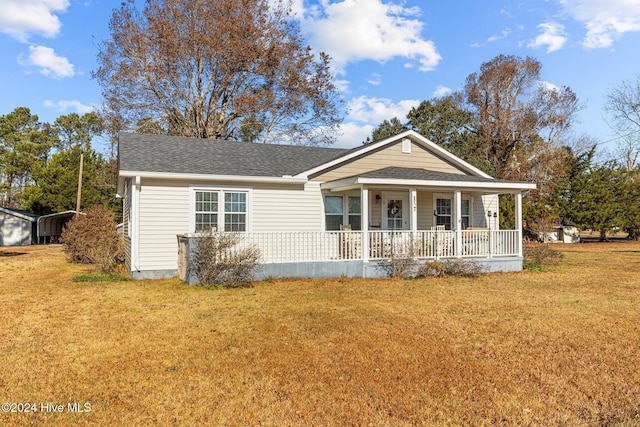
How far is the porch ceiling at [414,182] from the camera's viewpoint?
11445 millimetres

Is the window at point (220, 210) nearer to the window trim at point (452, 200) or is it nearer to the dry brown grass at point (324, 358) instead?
the dry brown grass at point (324, 358)

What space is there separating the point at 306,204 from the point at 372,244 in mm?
2627

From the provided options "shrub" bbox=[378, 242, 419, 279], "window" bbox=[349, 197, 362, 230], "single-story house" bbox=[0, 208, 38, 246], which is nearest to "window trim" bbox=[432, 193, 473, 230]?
"window" bbox=[349, 197, 362, 230]

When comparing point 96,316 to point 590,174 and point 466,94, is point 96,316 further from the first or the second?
point 466,94

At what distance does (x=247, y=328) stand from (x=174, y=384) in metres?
2.03

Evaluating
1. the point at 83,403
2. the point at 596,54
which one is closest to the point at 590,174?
the point at 596,54

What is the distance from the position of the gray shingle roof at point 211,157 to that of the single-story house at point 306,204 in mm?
36

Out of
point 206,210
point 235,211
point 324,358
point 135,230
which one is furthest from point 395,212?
point 324,358

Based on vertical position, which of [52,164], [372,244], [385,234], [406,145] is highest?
[52,164]

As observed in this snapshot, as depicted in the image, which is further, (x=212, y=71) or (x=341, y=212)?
(x=212, y=71)

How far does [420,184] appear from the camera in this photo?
468 inches

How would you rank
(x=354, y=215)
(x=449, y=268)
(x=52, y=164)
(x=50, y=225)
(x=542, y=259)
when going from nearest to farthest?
(x=449, y=268) → (x=354, y=215) → (x=542, y=259) → (x=52, y=164) → (x=50, y=225)

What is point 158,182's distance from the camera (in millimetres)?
11289

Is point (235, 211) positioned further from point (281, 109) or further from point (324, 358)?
point (281, 109)
